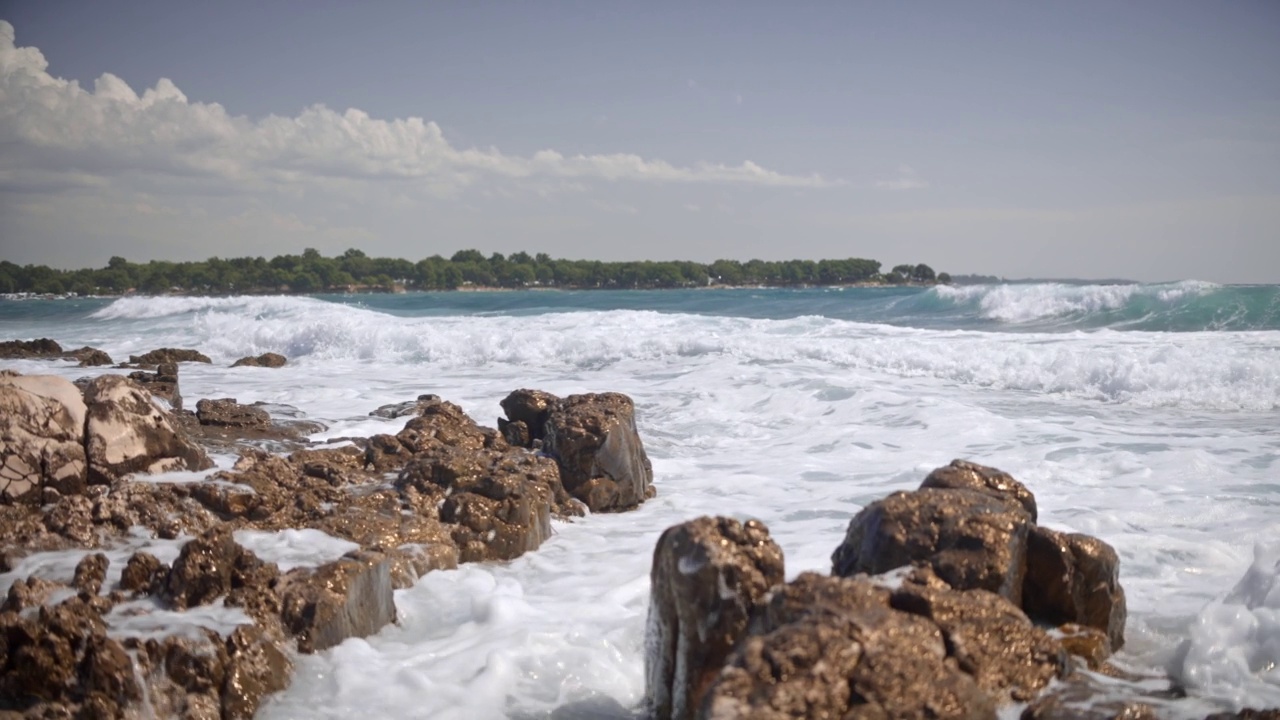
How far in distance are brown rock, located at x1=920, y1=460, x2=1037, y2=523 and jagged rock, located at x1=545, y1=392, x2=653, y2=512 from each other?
3.02m

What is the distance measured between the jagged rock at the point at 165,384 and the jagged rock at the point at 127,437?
3.63 m

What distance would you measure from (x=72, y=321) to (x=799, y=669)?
110 feet

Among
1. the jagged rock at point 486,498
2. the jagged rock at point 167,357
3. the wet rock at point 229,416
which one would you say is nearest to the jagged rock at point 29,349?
the jagged rock at point 167,357

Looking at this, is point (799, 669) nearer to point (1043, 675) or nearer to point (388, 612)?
point (1043, 675)

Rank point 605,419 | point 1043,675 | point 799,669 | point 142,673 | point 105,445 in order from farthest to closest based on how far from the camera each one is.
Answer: point 605,419
point 105,445
point 142,673
point 1043,675
point 799,669

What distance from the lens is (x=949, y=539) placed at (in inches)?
126

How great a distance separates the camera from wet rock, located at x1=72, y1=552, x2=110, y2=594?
4.00 meters

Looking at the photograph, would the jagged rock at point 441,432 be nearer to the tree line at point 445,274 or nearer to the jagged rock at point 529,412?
the jagged rock at point 529,412

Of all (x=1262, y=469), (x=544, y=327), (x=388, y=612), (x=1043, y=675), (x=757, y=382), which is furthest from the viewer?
(x=544, y=327)

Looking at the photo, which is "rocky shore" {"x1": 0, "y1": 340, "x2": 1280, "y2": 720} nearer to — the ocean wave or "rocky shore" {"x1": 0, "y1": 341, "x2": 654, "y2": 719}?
"rocky shore" {"x1": 0, "y1": 341, "x2": 654, "y2": 719}

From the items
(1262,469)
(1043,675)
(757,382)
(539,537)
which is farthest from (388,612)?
(757,382)

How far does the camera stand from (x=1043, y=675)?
9.12 ft

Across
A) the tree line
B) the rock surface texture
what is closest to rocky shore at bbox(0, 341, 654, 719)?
the rock surface texture

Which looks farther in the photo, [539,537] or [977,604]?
[539,537]
